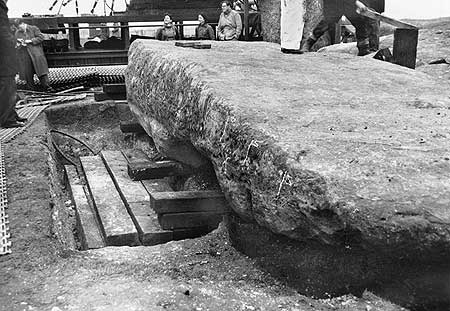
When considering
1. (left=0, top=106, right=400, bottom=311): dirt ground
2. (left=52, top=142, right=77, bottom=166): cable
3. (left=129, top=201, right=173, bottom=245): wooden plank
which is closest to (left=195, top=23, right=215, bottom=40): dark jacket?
(left=52, top=142, right=77, bottom=166): cable

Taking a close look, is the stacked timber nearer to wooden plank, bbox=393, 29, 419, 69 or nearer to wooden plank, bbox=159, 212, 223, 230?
wooden plank, bbox=159, 212, 223, 230

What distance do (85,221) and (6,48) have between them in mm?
2733

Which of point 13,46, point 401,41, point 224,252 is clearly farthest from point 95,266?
point 13,46

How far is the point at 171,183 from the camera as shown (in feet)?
17.7

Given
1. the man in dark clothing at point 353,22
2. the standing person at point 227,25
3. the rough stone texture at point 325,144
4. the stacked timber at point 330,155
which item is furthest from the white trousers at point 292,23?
the standing person at point 227,25

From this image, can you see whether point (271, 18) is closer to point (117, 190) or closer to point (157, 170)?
point (117, 190)

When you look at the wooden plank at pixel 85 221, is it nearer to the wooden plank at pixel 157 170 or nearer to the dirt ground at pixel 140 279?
the wooden plank at pixel 157 170

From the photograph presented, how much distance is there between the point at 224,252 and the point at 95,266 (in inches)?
29.0

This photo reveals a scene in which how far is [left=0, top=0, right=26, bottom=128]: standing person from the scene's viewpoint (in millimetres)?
6367

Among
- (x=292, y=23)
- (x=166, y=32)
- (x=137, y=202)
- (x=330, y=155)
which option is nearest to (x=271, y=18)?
(x=166, y=32)

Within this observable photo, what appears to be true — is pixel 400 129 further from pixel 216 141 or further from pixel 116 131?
pixel 116 131

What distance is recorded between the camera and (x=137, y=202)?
4.79 m

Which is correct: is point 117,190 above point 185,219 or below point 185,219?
below

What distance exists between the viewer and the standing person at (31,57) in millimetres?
10375
